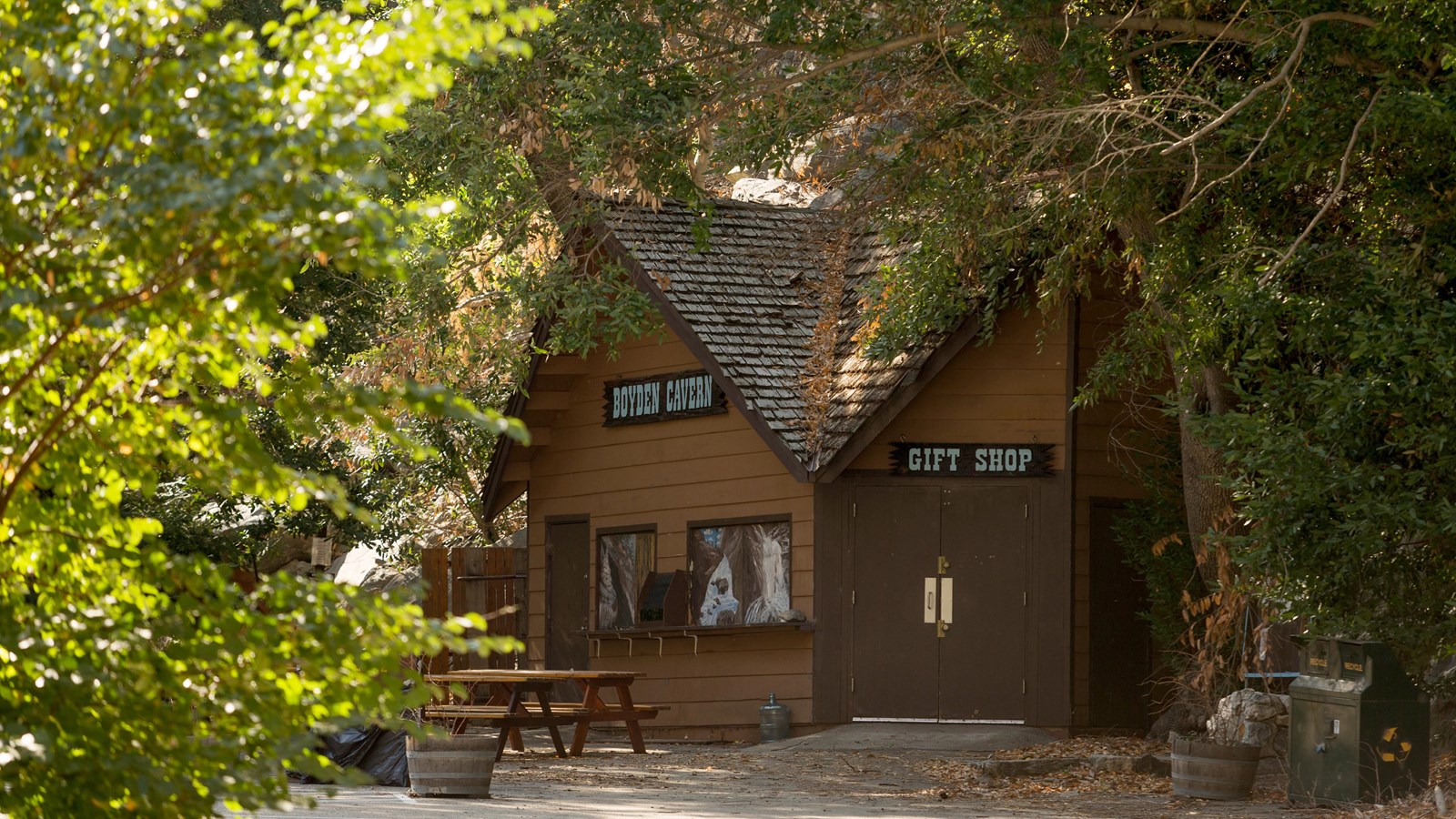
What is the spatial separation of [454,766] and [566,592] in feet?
30.0

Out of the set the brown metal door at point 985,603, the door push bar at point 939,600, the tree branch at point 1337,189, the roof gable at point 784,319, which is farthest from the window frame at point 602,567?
the tree branch at point 1337,189

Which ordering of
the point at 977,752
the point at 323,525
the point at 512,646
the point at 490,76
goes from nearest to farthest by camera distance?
1. the point at 512,646
2. the point at 490,76
3. the point at 977,752
4. the point at 323,525

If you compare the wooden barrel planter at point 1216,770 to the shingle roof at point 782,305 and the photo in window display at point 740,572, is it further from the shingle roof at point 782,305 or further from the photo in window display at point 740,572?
the photo in window display at point 740,572

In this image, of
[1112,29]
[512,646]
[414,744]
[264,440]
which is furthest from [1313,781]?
[264,440]

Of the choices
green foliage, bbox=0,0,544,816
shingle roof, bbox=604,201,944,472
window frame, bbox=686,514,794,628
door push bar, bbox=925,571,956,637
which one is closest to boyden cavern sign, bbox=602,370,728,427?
shingle roof, bbox=604,201,944,472

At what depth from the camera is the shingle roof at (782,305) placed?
1845cm

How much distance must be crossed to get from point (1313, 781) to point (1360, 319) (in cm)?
330

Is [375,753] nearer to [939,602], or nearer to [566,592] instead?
[939,602]

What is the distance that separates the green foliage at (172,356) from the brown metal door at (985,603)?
1455cm

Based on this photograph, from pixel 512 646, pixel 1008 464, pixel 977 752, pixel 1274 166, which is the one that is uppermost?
pixel 1274 166

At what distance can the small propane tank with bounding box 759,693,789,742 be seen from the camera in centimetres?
1861

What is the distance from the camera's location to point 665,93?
1387 cm

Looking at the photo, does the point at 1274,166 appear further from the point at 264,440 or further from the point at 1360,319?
the point at 264,440

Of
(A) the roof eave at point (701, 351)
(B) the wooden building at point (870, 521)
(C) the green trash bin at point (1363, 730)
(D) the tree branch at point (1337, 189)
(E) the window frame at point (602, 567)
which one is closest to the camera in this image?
(D) the tree branch at point (1337, 189)
